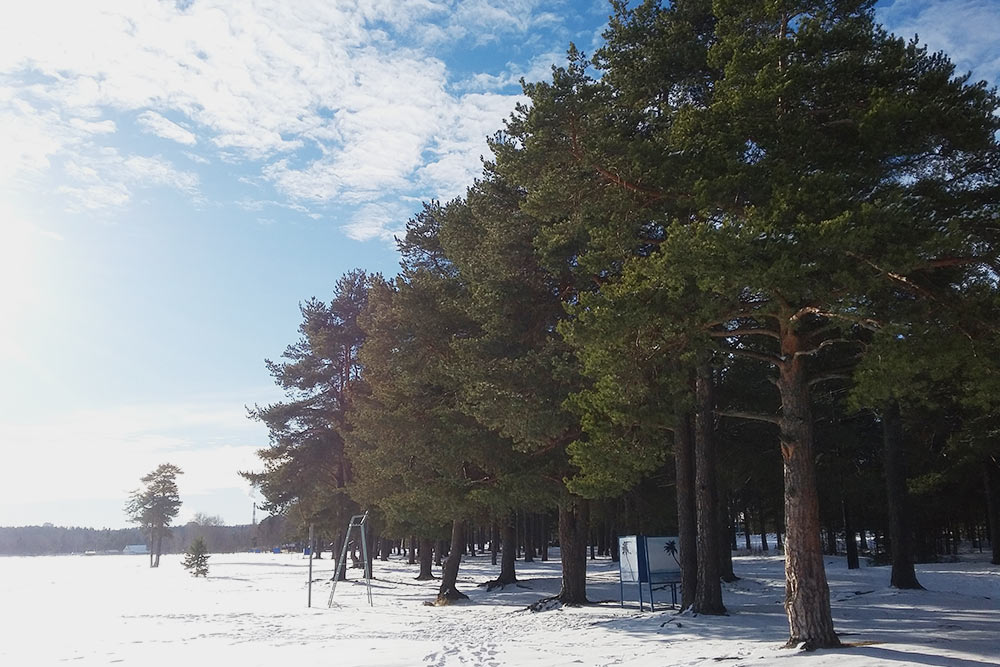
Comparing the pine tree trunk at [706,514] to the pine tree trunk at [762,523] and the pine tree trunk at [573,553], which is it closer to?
the pine tree trunk at [573,553]

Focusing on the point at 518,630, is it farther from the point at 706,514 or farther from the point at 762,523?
the point at 762,523

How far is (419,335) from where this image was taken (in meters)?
23.1

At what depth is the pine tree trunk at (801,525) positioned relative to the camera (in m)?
10.8

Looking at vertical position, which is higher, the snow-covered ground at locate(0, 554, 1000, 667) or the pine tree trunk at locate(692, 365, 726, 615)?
the pine tree trunk at locate(692, 365, 726, 615)

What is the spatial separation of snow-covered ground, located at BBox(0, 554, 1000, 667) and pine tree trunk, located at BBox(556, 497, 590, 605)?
93 cm

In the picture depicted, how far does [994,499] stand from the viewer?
29469 millimetres

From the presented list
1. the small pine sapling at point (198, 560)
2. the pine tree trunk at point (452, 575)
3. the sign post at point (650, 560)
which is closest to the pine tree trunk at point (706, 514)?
the sign post at point (650, 560)

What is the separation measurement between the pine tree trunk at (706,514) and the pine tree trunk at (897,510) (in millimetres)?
7732

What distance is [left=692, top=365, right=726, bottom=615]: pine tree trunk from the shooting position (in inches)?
616

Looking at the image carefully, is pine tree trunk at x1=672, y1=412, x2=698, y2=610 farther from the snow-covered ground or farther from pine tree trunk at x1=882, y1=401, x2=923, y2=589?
pine tree trunk at x1=882, y1=401, x2=923, y2=589

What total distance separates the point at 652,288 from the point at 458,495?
11.9m

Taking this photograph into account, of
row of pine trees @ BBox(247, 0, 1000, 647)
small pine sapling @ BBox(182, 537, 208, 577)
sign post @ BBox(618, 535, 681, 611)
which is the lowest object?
small pine sapling @ BBox(182, 537, 208, 577)

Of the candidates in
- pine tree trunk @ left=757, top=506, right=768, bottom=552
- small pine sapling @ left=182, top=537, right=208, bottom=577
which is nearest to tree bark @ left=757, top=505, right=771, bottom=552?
pine tree trunk @ left=757, top=506, right=768, bottom=552

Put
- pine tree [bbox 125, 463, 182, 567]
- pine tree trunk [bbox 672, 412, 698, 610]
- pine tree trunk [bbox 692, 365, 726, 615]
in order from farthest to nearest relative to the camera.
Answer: pine tree [bbox 125, 463, 182, 567] < pine tree trunk [bbox 672, 412, 698, 610] < pine tree trunk [bbox 692, 365, 726, 615]
